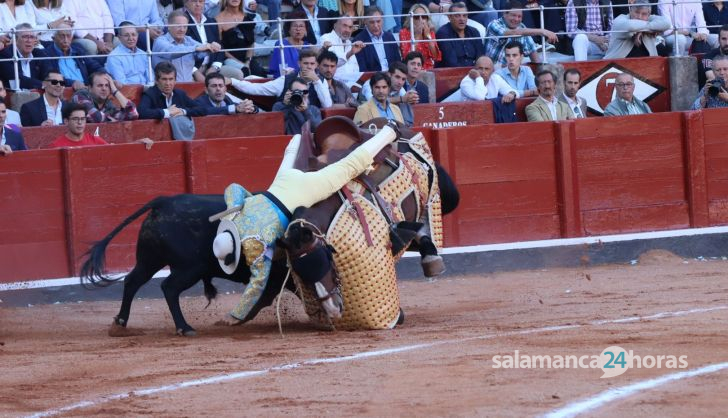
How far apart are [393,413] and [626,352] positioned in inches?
59.3

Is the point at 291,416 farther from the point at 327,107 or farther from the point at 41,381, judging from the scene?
the point at 327,107

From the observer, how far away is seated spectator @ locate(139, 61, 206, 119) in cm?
1016

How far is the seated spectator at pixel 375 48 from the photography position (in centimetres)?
1205

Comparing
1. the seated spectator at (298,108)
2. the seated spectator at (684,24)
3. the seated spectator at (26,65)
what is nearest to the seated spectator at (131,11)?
the seated spectator at (26,65)

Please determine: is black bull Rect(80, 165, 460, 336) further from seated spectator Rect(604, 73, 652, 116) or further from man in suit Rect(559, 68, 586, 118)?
seated spectator Rect(604, 73, 652, 116)

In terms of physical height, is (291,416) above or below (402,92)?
below

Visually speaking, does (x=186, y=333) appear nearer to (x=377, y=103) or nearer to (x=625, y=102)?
(x=377, y=103)

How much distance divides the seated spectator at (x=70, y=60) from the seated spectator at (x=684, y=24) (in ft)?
18.9

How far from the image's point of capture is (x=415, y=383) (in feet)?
17.4

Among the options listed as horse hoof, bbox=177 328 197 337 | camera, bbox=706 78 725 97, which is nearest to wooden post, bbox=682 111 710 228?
camera, bbox=706 78 725 97

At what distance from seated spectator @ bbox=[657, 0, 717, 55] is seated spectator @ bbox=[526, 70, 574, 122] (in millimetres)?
2298

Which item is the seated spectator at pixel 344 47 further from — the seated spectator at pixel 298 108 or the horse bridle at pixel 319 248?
the horse bridle at pixel 319 248

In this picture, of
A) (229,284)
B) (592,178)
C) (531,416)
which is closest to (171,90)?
(229,284)

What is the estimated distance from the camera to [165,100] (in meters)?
10.4
